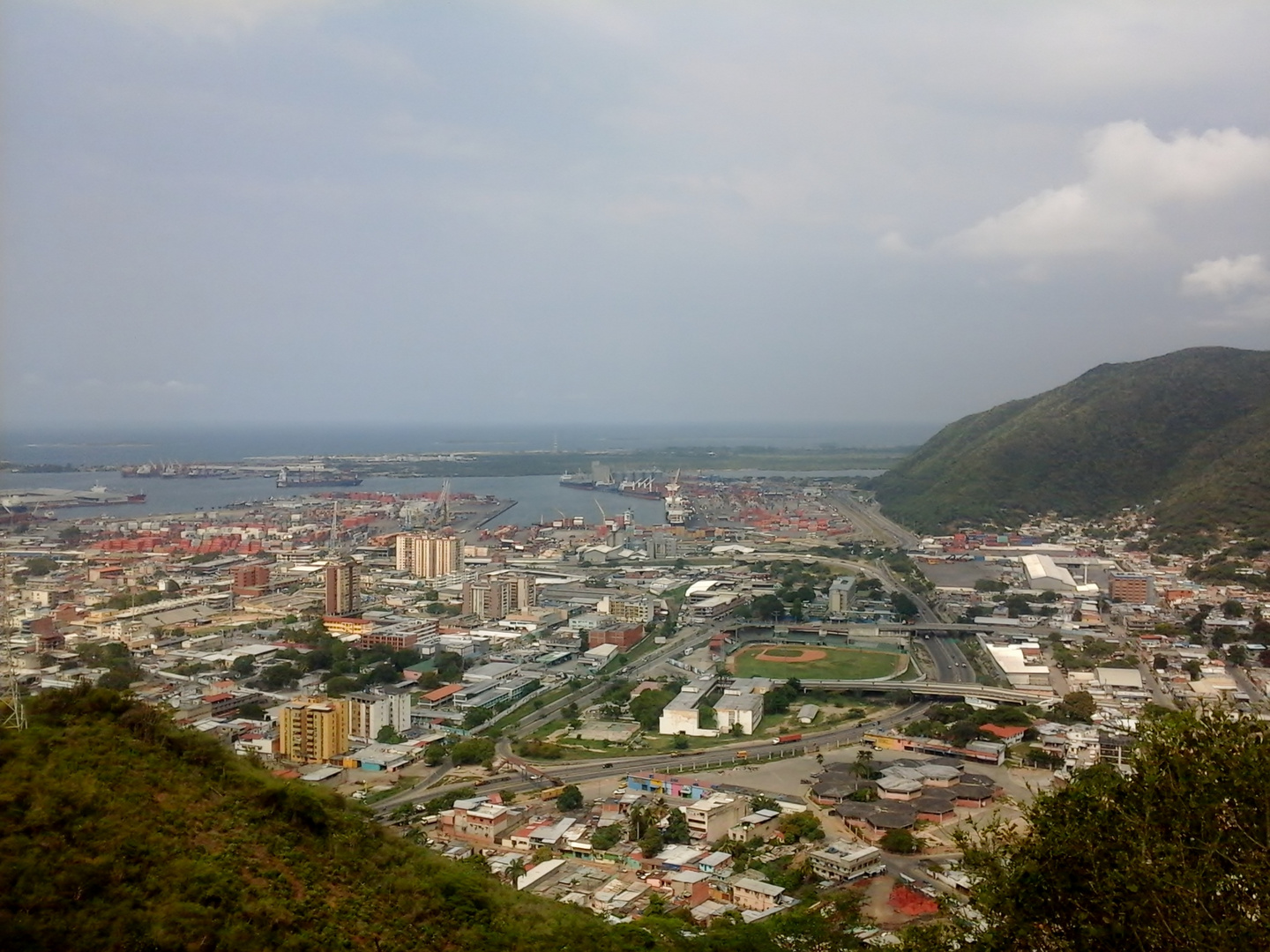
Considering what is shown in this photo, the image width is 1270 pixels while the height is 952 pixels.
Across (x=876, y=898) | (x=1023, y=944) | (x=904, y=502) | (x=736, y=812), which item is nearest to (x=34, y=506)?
(x=736, y=812)

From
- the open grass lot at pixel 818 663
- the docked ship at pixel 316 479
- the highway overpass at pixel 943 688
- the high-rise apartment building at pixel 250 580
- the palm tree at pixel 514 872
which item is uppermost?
the docked ship at pixel 316 479

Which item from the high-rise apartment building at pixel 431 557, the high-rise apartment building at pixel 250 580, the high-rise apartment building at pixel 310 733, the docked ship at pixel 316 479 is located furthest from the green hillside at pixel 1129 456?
the high-rise apartment building at pixel 310 733

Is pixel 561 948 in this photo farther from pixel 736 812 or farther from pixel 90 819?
pixel 736 812

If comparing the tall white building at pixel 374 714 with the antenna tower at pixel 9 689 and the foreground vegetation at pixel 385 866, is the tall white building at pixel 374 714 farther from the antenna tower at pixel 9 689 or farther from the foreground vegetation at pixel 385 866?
the foreground vegetation at pixel 385 866

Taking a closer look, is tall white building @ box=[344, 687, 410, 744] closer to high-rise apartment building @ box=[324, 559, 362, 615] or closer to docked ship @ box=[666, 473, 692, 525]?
high-rise apartment building @ box=[324, 559, 362, 615]

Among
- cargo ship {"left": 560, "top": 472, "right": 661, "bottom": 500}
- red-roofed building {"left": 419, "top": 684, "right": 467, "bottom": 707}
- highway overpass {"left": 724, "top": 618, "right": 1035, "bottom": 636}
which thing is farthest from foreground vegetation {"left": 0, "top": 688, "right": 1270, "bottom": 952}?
cargo ship {"left": 560, "top": 472, "right": 661, "bottom": 500}
